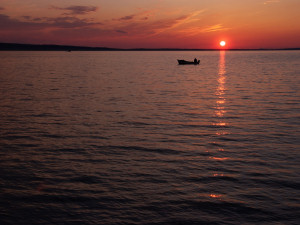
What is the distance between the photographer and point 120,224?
10234 mm

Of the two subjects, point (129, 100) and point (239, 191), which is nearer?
point (239, 191)

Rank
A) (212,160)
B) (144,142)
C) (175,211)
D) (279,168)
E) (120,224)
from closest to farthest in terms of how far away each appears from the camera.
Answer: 1. (120,224)
2. (175,211)
3. (279,168)
4. (212,160)
5. (144,142)

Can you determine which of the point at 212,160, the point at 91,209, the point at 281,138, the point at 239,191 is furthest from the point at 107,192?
the point at 281,138

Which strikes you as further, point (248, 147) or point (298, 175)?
point (248, 147)

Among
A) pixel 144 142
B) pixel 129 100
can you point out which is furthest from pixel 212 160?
pixel 129 100

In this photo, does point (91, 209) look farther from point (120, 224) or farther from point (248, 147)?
point (248, 147)

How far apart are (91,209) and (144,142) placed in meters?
8.84

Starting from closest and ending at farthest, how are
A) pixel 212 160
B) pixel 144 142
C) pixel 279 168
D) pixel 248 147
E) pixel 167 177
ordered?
pixel 167 177 < pixel 279 168 < pixel 212 160 < pixel 248 147 < pixel 144 142

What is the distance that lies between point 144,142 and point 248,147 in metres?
6.24

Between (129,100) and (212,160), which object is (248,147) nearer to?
(212,160)

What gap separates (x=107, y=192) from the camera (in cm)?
1261

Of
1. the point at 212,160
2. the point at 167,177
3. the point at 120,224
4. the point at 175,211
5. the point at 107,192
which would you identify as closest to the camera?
the point at 120,224

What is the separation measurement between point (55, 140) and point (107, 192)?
347 inches

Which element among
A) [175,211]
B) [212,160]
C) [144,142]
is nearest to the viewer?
[175,211]
